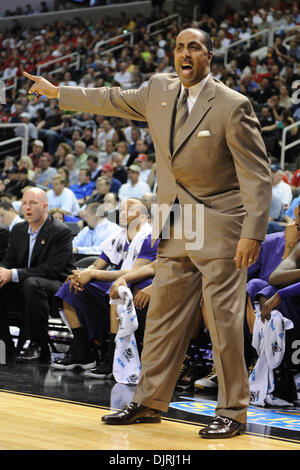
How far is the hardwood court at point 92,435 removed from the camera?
2676mm

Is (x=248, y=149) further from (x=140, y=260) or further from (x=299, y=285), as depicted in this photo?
(x=140, y=260)

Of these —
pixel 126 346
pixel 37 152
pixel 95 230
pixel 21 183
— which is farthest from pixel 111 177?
pixel 126 346

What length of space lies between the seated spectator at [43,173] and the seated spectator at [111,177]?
50.6 inches

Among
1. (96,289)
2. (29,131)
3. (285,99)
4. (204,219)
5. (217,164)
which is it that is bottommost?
(96,289)

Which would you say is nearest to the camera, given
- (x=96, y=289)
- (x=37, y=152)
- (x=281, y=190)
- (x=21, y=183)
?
(x=96, y=289)

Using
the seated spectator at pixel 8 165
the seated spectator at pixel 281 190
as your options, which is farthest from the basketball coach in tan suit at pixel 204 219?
the seated spectator at pixel 8 165

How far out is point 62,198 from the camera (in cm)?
974

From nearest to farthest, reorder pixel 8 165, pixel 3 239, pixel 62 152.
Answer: pixel 3 239 < pixel 8 165 < pixel 62 152

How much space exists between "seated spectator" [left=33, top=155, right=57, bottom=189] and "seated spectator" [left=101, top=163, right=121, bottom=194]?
4.22ft

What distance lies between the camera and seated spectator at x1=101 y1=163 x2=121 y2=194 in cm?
996

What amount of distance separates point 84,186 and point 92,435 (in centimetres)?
784

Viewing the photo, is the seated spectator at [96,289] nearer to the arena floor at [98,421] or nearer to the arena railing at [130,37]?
the arena floor at [98,421]

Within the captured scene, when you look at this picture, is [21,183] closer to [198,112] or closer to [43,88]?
[43,88]

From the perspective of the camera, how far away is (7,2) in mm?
21781
